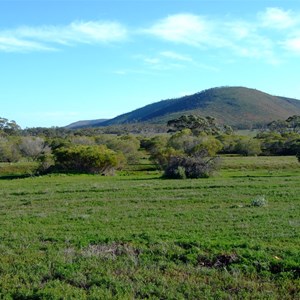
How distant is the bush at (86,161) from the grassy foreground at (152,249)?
26.7 metres

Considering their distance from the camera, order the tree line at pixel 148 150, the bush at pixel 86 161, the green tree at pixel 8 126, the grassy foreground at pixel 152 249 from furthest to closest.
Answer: the green tree at pixel 8 126 → the bush at pixel 86 161 → the tree line at pixel 148 150 → the grassy foreground at pixel 152 249

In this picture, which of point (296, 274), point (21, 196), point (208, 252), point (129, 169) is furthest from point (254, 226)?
point (129, 169)

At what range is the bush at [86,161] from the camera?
149ft

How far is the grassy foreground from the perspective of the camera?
7.93 meters

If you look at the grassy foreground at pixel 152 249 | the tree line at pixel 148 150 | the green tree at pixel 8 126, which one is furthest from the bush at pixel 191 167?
the green tree at pixel 8 126

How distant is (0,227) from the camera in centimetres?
1344

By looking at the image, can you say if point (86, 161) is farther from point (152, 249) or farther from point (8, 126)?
point (8, 126)

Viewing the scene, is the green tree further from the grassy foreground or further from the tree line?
the grassy foreground

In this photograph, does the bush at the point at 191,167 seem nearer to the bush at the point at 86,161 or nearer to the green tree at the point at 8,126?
the bush at the point at 86,161

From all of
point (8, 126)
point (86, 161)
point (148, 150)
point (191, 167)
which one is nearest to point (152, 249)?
point (191, 167)

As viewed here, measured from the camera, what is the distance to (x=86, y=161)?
4572cm

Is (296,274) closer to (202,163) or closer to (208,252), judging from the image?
(208,252)

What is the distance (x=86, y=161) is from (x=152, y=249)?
119 feet

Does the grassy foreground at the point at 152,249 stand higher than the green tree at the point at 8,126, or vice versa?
the green tree at the point at 8,126
